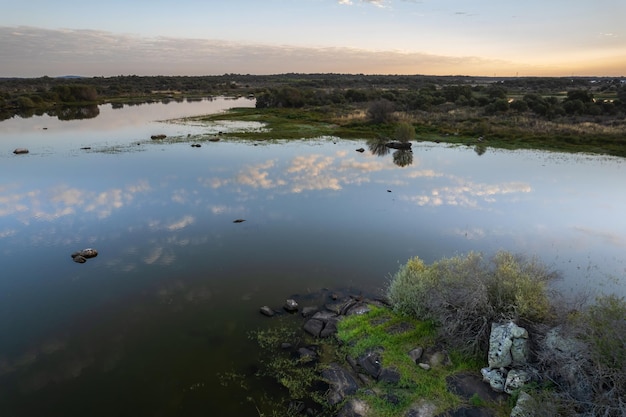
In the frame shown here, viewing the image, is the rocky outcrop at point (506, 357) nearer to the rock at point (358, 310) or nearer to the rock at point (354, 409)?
the rock at point (354, 409)

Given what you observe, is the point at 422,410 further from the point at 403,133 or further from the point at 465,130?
the point at 465,130

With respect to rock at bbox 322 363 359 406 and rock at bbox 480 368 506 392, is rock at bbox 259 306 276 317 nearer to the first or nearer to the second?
rock at bbox 322 363 359 406

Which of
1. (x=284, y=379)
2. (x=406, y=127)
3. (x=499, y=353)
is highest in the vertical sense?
(x=406, y=127)

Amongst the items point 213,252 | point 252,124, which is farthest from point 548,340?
point 252,124

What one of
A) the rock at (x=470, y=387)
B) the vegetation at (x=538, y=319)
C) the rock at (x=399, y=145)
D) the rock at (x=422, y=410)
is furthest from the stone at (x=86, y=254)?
the rock at (x=399, y=145)

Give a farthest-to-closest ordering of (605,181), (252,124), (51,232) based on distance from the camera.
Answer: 1. (252,124)
2. (605,181)
3. (51,232)

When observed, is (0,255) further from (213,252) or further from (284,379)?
(284,379)

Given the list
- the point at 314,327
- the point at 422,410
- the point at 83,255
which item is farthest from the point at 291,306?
the point at 83,255
